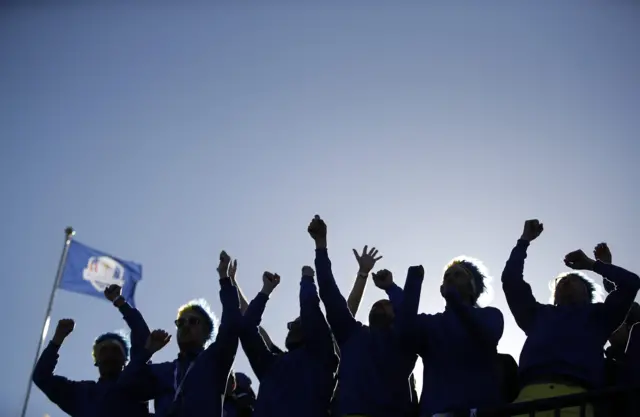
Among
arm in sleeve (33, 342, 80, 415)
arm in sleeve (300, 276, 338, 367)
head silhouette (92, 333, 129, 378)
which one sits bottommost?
arm in sleeve (33, 342, 80, 415)

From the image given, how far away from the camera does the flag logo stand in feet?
47.8

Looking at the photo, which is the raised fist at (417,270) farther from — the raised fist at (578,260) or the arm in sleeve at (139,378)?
the arm in sleeve at (139,378)

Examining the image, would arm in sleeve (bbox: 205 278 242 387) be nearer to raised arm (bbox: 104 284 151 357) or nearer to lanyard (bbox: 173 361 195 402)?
lanyard (bbox: 173 361 195 402)

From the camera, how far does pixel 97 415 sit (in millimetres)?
6348

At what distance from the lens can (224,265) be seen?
648 centimetres

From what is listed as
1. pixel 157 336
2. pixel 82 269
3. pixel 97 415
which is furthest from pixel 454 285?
pixel 82 269

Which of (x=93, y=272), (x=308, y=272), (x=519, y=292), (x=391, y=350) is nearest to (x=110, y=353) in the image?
(x=308, y=272)

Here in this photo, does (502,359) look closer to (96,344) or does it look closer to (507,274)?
(507,274)

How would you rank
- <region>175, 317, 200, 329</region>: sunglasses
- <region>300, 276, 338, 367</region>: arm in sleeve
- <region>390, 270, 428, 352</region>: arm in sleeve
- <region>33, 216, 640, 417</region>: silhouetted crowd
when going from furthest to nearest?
<region>175, 317, 200, 329</region>: sunglasses
<region>300, 276, 338, 367</region>: arm in sleeve
<region>390, 270, 428, 352</region>: arm in sleeve
<region>33, 216, 640, 417</region>: silhouetted crowd

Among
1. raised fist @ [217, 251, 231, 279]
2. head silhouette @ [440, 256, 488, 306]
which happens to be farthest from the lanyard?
head silhouette @ [440, 256, 488, 306]

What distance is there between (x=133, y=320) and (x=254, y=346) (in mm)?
1268

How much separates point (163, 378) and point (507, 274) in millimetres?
2850

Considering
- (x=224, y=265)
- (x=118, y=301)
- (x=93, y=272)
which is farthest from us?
(x=93, y=272)

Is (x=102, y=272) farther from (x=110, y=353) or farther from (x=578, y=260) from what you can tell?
(x=578, y=260)
